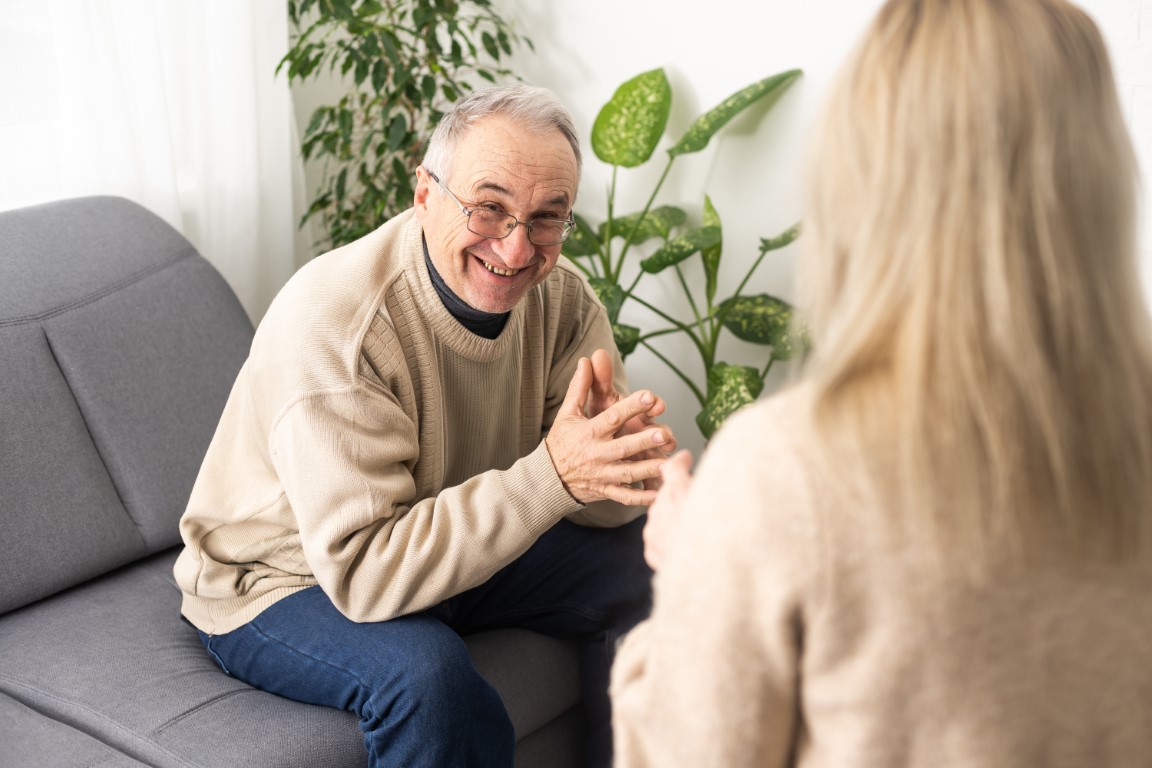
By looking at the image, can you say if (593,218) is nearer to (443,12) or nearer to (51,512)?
(443,12)

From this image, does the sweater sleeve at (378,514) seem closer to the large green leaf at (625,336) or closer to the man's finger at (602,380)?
the man's finger at (602,380)

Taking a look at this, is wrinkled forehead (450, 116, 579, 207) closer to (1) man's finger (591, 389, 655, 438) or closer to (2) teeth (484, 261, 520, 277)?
(2) teeth (484, 261, 520, 277)

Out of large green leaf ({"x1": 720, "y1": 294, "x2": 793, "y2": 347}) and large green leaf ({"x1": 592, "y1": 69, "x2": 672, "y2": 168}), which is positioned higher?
large green leaf ({"x1": 592, "y1": 69, "x2": 672, "y2": 168})

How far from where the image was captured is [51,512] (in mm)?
1705

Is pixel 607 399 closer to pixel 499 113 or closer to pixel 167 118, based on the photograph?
pixel 499 113

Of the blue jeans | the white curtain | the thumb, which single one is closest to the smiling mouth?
the thumb

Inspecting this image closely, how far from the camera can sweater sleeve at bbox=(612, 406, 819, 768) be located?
0.71m

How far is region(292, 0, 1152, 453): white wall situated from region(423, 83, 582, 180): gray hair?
72cm

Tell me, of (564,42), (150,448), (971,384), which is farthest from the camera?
(564,42)

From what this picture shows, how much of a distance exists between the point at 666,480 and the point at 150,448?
3.92ft

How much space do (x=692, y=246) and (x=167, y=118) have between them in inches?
44.0

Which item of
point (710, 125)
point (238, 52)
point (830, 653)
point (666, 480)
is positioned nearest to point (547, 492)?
point (666, 480)

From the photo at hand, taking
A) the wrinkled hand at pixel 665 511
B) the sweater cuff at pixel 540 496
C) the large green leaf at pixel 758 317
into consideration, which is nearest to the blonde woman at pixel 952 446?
the wrinkled hand at pixel 665 511

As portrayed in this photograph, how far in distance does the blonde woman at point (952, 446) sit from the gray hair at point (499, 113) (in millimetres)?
874
